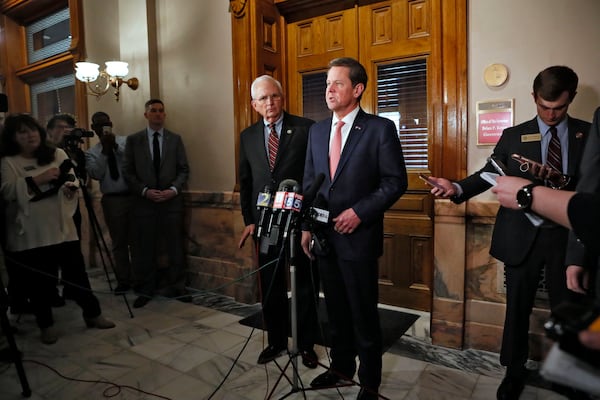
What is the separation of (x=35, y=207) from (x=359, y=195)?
2127 mm

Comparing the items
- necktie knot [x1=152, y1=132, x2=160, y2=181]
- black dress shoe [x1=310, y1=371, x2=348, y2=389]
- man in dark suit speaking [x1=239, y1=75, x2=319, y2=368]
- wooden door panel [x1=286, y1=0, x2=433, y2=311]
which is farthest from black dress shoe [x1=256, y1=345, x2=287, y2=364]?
necktie knot [x1=152, y1=132, x2=160, y2=181]

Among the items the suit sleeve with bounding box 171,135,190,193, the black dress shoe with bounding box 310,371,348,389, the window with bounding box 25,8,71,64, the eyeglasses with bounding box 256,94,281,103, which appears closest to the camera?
the black dress shoe with bounding box 310,371,348,389

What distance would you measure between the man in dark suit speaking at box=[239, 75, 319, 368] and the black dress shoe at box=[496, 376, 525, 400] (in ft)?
3.02

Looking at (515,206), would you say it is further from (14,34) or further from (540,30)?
(14,34)

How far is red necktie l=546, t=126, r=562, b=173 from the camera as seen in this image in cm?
173

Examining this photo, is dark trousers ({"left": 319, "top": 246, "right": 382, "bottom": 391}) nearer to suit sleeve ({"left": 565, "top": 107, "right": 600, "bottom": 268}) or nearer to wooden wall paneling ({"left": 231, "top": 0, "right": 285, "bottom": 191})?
suit sleeve ({"left": 565, "top": 107, "right": 600, "bottom": 268})

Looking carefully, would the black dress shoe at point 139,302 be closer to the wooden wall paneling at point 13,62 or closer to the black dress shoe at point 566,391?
the black dress shoe at point 566,391

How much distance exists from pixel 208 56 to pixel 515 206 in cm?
304

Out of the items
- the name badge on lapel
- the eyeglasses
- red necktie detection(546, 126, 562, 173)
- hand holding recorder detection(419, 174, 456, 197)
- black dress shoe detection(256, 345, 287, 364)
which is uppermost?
the eyeglasses

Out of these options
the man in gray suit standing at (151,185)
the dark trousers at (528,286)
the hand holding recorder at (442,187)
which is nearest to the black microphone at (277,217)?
the hand holding recorder at (442,187)

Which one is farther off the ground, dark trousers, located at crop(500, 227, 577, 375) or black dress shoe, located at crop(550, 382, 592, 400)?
dark trousers, located at crop(500, 227, 577, 375)

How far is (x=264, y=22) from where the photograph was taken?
3162 mm

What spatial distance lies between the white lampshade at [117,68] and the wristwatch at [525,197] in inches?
149

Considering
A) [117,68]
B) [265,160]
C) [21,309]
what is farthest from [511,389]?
[117,68]
